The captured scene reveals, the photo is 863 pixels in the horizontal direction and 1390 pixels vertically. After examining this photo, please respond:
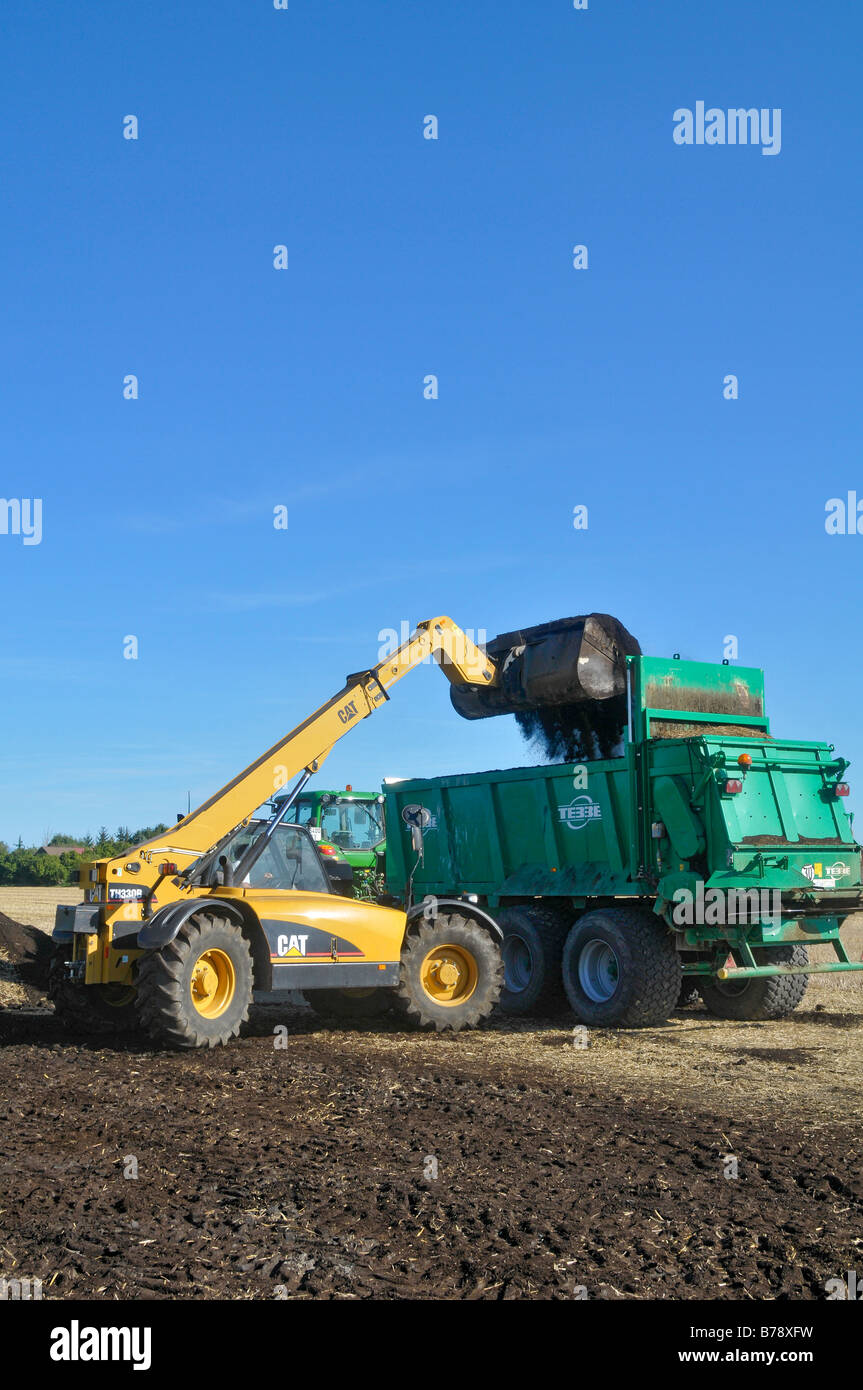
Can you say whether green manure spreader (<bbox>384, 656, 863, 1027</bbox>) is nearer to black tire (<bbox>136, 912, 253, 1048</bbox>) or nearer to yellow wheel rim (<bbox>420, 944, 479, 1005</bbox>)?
yellow wheel rim (<bbox>420, 944, 479, 1005</bbox>)

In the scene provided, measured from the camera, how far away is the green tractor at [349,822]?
1831 centimetres

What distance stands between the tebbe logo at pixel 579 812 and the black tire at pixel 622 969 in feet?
3.33

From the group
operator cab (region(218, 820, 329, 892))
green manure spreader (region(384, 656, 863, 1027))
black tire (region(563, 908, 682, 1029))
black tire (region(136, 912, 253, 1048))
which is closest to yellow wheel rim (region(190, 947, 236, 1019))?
black tire (region(136, 912, 253, 1048))

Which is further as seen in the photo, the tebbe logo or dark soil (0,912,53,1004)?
dark soil (0,912,53,1004)

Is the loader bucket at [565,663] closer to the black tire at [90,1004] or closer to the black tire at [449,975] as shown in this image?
the black tire at [449,975]

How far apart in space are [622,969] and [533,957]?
1.62 meters

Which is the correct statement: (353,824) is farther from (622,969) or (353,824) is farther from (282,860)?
(622,969)

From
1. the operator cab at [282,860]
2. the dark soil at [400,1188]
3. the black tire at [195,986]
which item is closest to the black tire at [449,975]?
the operator cab at [282,860]

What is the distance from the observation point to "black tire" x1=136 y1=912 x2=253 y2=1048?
31.2 feet

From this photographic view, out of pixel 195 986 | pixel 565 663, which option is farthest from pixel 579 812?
pixel 195 986

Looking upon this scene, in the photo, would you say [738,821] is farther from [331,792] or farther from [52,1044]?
[331,792]

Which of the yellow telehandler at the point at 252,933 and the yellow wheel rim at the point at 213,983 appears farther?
the yellow wheel rim at the point at 213,983

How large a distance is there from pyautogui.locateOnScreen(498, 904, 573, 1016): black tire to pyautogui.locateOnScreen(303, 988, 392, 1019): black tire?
1.84 meters

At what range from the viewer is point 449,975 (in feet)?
39.0
